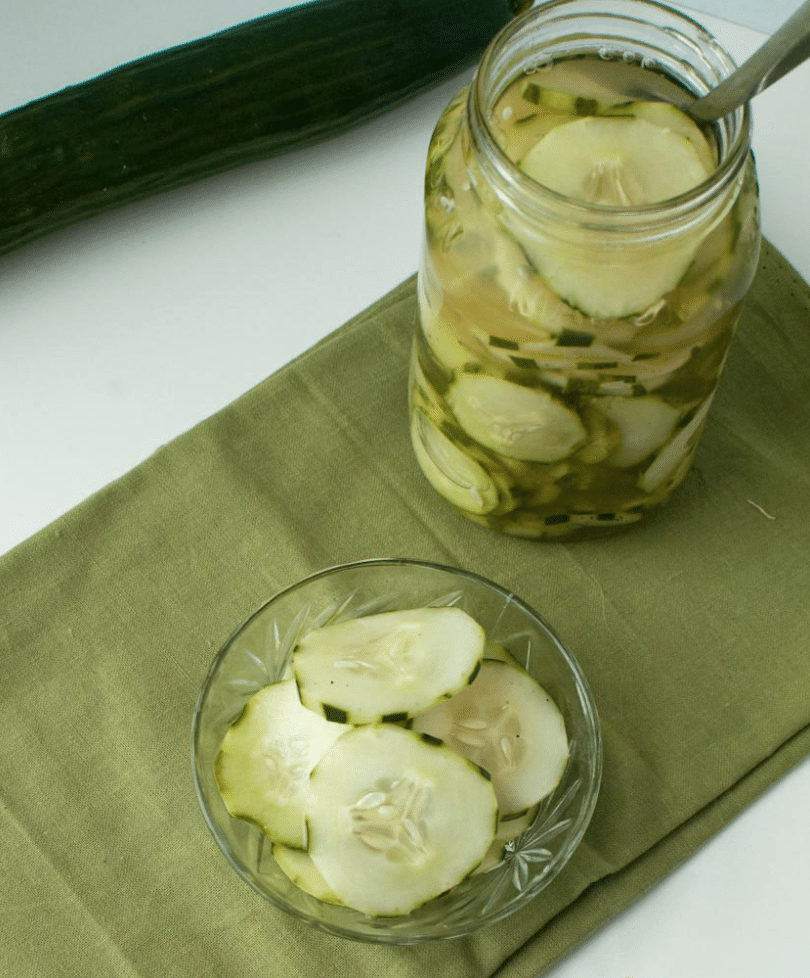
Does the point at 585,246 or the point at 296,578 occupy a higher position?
the point at 585,246

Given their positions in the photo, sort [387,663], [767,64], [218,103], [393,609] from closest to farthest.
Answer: [767,64], [387,663], [393,609], [218,103]

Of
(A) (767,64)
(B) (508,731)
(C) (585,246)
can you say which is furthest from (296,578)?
(A) (767,64)

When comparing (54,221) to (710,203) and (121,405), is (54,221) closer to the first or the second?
(121,405)

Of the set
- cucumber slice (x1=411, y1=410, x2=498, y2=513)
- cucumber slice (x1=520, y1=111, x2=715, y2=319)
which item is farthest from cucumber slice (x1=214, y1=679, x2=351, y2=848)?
cucumber slice (x1=520, y1=111, x2=715, y2=319)

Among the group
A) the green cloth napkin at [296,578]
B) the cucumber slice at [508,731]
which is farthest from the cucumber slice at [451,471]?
the cucumber slice at [508,731]

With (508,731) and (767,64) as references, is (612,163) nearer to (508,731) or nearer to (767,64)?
(767,64)

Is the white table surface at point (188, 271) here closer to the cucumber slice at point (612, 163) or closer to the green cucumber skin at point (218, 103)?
the green cucumber skin at point (218, 103)
